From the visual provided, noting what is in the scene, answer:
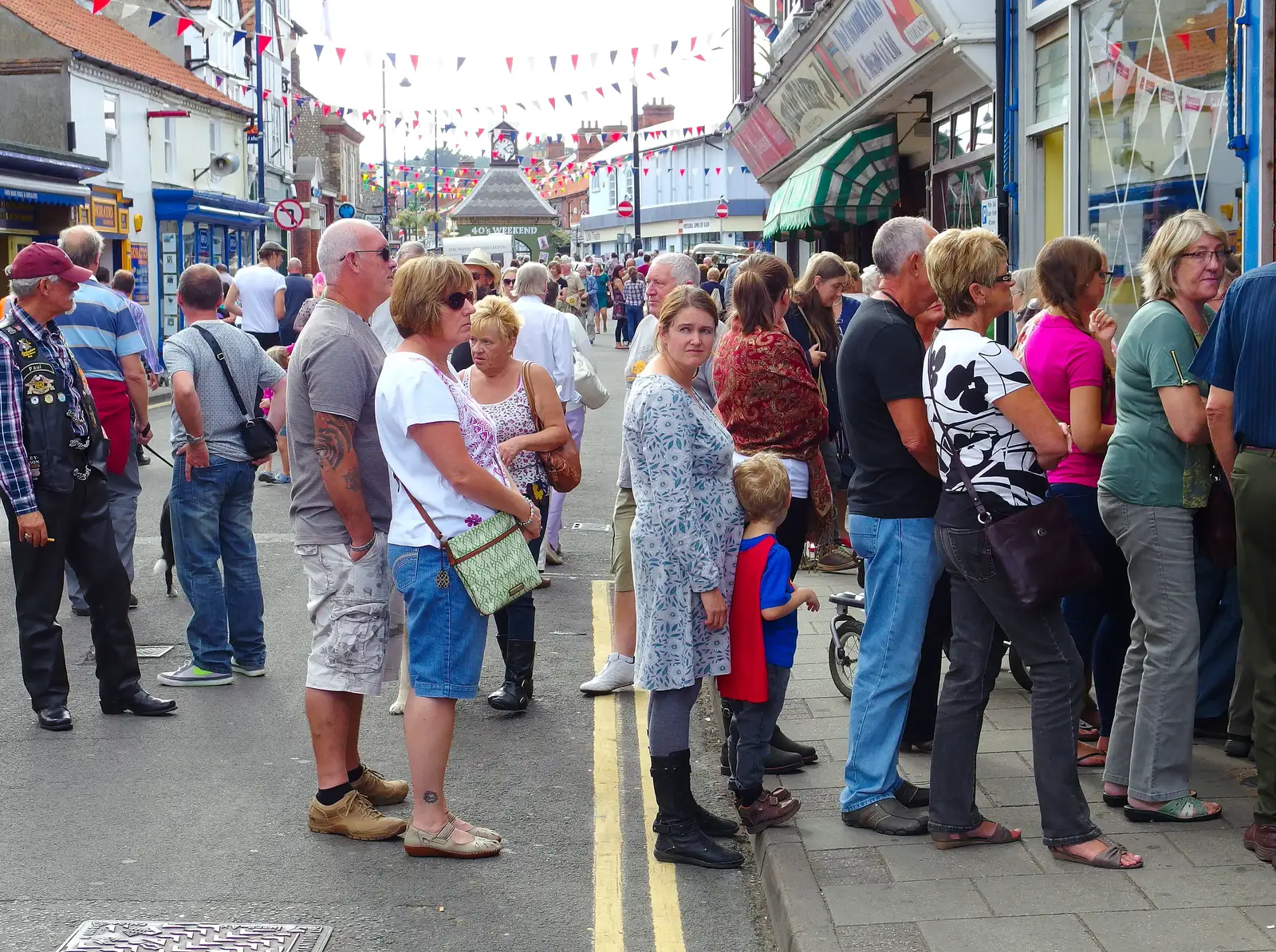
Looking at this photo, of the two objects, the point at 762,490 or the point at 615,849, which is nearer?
the point at 762,490

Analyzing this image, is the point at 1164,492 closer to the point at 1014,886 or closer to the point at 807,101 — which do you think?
the point at 1014,886

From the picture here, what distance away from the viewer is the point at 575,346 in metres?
10.0

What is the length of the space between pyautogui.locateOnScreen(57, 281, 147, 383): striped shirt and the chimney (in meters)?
76.3

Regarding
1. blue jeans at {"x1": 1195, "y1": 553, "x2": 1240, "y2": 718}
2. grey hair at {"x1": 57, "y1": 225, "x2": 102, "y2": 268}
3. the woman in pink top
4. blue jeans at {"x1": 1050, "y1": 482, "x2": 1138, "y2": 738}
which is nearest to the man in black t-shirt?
the woman in pink top

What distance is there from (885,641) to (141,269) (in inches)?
1093

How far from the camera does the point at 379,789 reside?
5242mm

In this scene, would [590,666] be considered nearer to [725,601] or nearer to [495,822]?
[495,822]

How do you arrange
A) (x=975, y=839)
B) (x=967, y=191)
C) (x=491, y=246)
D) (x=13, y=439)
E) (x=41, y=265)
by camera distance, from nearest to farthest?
(x=975, y=839), (x=13, y=439), (x=41, y=265), (x=967, y=191), (x=491, y=246)

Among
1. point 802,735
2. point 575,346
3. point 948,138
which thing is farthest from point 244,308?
point 802,735

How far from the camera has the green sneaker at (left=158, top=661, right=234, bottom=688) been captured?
6.87m

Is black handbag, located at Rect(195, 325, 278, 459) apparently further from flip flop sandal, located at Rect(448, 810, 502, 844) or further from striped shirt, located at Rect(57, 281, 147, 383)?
flip flop sandal, located at Rect(448, 810, 502, 844)

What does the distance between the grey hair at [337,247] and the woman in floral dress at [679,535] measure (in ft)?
3.73

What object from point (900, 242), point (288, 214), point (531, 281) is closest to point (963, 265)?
point (900, 242)

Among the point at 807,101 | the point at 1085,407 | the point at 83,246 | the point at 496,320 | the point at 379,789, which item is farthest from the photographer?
the point at 807,101
